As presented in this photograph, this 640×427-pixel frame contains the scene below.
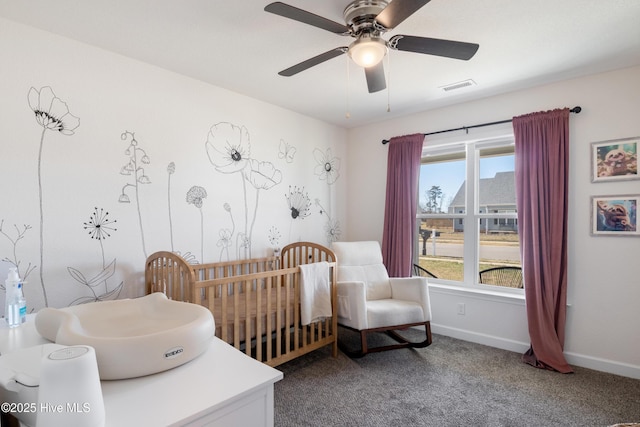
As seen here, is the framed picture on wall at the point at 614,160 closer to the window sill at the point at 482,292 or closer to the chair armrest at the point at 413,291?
the window sill at the point at 482,292

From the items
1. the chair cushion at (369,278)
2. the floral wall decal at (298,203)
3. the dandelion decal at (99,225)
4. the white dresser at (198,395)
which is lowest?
the chair cushion at (369,278)

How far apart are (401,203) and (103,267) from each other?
2.72 metres

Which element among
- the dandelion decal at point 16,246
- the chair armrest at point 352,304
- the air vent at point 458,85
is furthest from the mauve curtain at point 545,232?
the dandelion decal at point 16,246

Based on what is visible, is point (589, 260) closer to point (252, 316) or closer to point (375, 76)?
point (375, 76)

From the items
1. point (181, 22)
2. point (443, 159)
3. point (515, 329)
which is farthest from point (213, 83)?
point (515, 329)

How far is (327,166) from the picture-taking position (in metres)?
3.80

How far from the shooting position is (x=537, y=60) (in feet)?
7.39

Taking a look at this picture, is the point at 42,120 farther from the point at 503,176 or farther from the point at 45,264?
the point at 503,176

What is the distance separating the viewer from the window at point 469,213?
9.96 ft

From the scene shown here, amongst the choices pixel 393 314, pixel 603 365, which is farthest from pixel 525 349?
pixel 393 314

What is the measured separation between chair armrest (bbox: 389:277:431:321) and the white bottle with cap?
2.61 metres

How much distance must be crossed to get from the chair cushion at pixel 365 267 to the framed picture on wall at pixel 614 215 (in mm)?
1752

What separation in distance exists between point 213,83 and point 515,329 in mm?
3398

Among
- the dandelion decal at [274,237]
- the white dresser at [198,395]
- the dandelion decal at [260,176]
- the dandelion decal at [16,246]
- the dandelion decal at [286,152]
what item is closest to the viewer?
the white dresser at [198,395]
